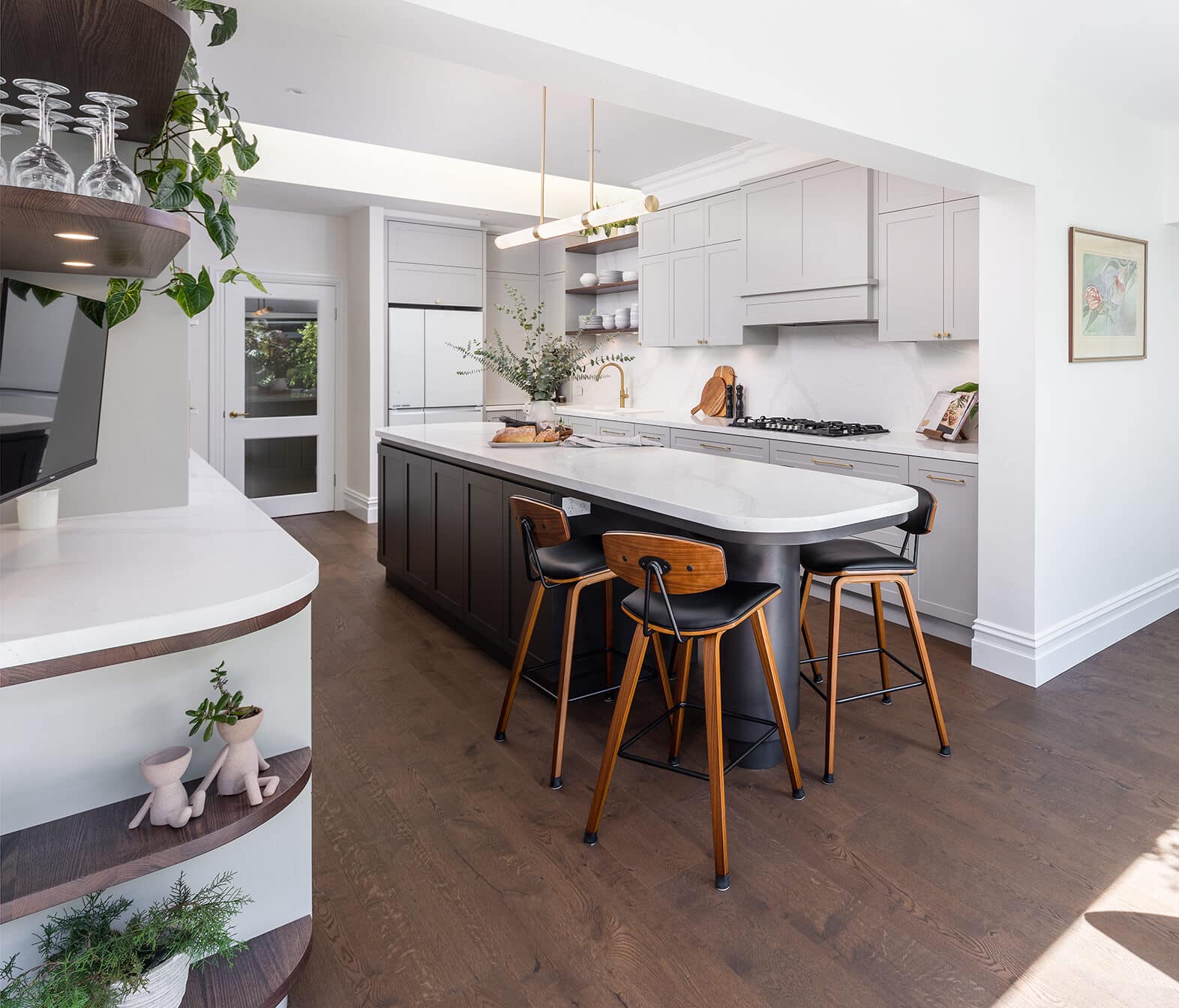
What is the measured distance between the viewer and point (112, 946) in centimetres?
139

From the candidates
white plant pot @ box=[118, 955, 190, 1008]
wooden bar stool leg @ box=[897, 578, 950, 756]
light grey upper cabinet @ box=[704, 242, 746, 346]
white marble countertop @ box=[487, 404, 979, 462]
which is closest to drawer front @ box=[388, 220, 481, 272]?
white marble countertop @ box=[487, 404, 979, 462]

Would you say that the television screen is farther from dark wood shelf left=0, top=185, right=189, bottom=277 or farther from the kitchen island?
the kitchen island

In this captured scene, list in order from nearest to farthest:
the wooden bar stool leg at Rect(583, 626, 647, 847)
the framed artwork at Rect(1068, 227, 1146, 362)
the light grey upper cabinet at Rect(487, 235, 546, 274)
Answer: the wooden bar stool leg at Rect(583, 626, 647, 847) → the framed artwork at Rect(1068, 227, 1146, 362) → the light grey upper cabinet at Rect(487, 235, 546, 274)

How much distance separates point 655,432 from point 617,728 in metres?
3.57

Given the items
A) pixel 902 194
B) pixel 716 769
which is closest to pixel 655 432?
pixel 902 194

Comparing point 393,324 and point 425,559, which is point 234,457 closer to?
point 393,324

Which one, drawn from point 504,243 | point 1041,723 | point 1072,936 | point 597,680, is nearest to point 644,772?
point 597,680

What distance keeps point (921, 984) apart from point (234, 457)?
6397mm

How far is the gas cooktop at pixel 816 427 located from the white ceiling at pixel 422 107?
1.76 meters

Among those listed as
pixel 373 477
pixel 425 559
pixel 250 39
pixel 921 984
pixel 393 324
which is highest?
pixel 250 39

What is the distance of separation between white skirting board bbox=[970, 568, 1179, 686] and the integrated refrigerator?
181 inches

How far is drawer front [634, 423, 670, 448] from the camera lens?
547cm

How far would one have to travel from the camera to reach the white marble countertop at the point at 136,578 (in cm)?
120

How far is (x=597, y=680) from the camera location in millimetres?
3270
